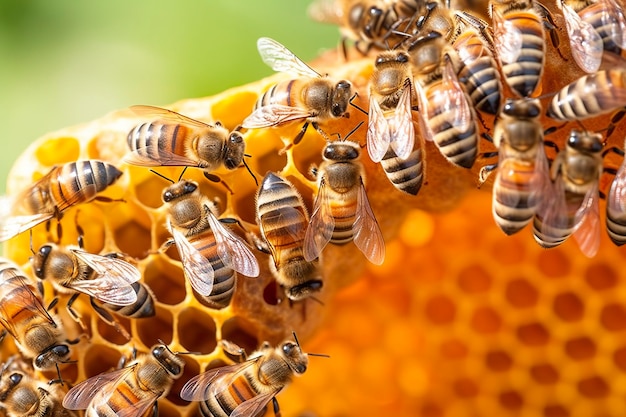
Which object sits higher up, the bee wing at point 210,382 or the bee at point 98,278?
the bee at point 98,278

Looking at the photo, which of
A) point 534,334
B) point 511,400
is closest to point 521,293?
point 534,334

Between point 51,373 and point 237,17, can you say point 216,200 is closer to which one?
point 51,373

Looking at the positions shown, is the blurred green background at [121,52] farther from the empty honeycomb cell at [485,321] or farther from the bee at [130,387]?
the bee at [130,387]

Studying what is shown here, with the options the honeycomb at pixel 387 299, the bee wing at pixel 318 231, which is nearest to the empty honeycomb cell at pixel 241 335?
the honeycomb at pixel 387 299

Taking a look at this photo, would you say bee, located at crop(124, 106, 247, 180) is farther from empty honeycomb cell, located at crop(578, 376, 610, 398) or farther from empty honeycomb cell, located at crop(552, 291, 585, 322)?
empty honeycomb cell, located at crop(578, 376, 610, 398)

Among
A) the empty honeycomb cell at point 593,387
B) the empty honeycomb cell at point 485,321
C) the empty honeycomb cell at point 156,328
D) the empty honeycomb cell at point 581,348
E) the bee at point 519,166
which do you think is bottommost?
the empty honeycomb cell at point 593,387

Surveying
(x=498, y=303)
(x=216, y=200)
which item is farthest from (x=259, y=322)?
(x=498, y=303)

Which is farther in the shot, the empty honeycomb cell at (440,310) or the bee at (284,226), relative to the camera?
the empty honeycomb cell at (440,310)
